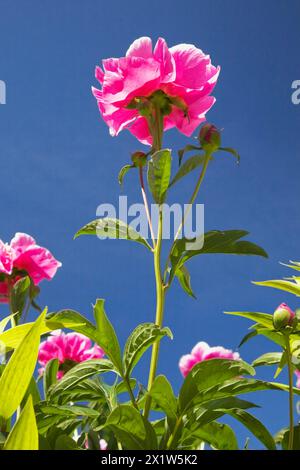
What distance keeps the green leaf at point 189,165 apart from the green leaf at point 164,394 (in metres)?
0.38

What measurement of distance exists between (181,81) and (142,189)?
222 millimetres

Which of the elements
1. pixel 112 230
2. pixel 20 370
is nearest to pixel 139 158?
pixel 112 230

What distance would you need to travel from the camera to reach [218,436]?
95 centimetres

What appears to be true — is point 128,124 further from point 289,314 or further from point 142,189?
point 289,314

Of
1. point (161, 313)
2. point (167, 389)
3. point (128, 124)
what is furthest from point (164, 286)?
point (128, 124)

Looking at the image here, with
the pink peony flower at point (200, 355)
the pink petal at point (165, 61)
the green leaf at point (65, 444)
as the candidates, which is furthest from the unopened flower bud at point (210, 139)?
the pink peony flower at point (200, 355)

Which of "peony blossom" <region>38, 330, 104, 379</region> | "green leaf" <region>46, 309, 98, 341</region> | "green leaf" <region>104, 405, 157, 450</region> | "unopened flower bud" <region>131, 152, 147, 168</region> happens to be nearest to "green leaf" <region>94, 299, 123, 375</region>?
"green leaf" <region>46, 309, 98, 341</region>

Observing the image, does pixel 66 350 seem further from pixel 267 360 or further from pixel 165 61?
pixel 165 61

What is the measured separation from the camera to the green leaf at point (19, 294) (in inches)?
47.4

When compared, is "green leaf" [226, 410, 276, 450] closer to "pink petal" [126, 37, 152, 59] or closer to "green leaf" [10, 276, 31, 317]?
"green leaf" [10, 276, 31, 317]

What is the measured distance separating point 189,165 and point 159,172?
0.09 metres

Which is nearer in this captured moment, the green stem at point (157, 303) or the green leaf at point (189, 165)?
the green stem at point (157, 303)

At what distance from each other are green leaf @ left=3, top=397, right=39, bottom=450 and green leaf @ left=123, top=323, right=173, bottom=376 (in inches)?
14.9

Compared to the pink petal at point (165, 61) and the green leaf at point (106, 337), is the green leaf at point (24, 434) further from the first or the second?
the pink petal at point (165, 61)
